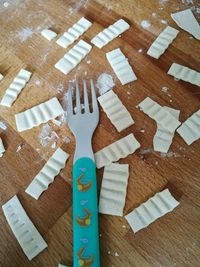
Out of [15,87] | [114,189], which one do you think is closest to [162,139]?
[114,189]

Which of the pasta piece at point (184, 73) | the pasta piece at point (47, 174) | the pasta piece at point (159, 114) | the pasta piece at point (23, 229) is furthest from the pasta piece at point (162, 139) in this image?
the pasta piece at point (23, 229)

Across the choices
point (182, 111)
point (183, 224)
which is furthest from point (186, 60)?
point (183, 224)

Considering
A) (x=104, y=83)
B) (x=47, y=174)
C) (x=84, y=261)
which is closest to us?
(x=84, y=261)

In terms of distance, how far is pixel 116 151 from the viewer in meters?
0.79

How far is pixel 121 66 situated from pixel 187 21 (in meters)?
0.25

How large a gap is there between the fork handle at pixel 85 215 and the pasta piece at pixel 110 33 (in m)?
0.37

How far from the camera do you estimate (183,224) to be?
0.70 m

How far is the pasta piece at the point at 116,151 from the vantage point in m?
0.78

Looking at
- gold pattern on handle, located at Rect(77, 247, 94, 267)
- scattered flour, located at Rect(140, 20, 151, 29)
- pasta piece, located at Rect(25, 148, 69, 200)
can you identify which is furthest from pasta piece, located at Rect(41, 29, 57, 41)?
gold pattern on handle, located at Rect(77, 247, 94, 267)

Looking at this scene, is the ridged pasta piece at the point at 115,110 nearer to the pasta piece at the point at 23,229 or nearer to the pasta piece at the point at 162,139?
the pasta piece at the point at 162,139

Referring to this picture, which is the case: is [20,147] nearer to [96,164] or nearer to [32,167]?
[32,167]

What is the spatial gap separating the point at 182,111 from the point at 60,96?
1.05 feet

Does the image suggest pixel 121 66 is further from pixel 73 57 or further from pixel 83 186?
pixel 83 186

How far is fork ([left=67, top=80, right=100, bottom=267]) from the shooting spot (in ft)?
2.17
